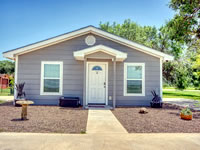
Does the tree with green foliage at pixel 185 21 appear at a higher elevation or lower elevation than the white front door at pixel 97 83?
higher

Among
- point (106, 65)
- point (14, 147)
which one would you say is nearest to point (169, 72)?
point (106, 65)

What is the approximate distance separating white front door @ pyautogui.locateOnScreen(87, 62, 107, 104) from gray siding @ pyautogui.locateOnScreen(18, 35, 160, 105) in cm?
32

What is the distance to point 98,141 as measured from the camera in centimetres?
309

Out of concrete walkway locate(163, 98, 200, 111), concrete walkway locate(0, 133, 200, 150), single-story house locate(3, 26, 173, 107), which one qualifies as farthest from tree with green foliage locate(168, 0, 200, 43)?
concrete walkway locate(0, 133, 200, 150)

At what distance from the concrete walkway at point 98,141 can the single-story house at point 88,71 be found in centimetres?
436

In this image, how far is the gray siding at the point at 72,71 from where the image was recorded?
7652 millimetres

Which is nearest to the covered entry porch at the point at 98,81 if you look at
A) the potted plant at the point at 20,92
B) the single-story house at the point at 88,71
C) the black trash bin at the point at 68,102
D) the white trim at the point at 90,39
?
the single-story house at the point at 88,71

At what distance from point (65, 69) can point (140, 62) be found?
3986 millimetres

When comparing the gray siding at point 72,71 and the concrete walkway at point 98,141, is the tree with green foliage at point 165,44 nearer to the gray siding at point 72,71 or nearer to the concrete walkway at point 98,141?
the gray siding at point 72,71

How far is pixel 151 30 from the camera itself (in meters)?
22.0

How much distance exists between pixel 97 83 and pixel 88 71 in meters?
0.80

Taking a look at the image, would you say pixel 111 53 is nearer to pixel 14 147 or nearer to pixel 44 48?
pixel 44 48

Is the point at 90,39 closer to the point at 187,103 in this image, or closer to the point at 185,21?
the point at 185,21

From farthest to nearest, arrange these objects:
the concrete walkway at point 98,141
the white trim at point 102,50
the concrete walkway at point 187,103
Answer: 1. the concrete walkway at point 187,103
2. the white trim at point 102,50
3. the concrete walkway at point 98,141
